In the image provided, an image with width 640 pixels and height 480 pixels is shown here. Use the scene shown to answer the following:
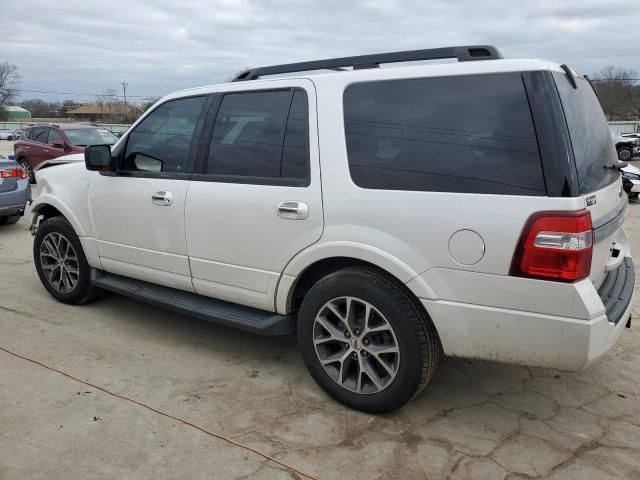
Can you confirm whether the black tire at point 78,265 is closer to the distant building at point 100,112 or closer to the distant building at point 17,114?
the distant building at point 100,112

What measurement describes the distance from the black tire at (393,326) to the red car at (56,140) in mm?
11000

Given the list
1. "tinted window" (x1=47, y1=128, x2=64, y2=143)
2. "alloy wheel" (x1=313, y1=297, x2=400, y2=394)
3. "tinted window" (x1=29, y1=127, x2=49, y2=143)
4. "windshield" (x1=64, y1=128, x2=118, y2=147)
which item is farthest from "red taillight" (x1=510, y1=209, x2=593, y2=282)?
"tinted window" (x1=29, y1=127, x2=49, y2=143)

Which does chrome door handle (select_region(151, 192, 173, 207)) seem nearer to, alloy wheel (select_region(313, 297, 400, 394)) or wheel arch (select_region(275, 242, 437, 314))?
wheel arch (select_region(275, 242, 437, 314))

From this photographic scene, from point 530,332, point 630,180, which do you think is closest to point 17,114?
point 630,180

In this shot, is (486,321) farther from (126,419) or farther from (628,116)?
(628,116)

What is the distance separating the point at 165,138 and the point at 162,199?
1.61 ft

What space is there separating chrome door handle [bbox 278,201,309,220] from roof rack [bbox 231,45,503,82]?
87cm

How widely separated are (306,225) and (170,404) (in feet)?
4.38

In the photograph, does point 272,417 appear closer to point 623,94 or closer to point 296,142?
point 296,142

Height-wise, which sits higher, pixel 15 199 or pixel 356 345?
pixel 15 199

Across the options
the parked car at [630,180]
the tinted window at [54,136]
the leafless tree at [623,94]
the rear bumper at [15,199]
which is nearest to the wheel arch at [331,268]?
the rear bumper at [15,199]

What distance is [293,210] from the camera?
3.11 m

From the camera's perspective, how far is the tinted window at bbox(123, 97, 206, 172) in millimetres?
3779

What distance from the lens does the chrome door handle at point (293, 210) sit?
3.09 metres
